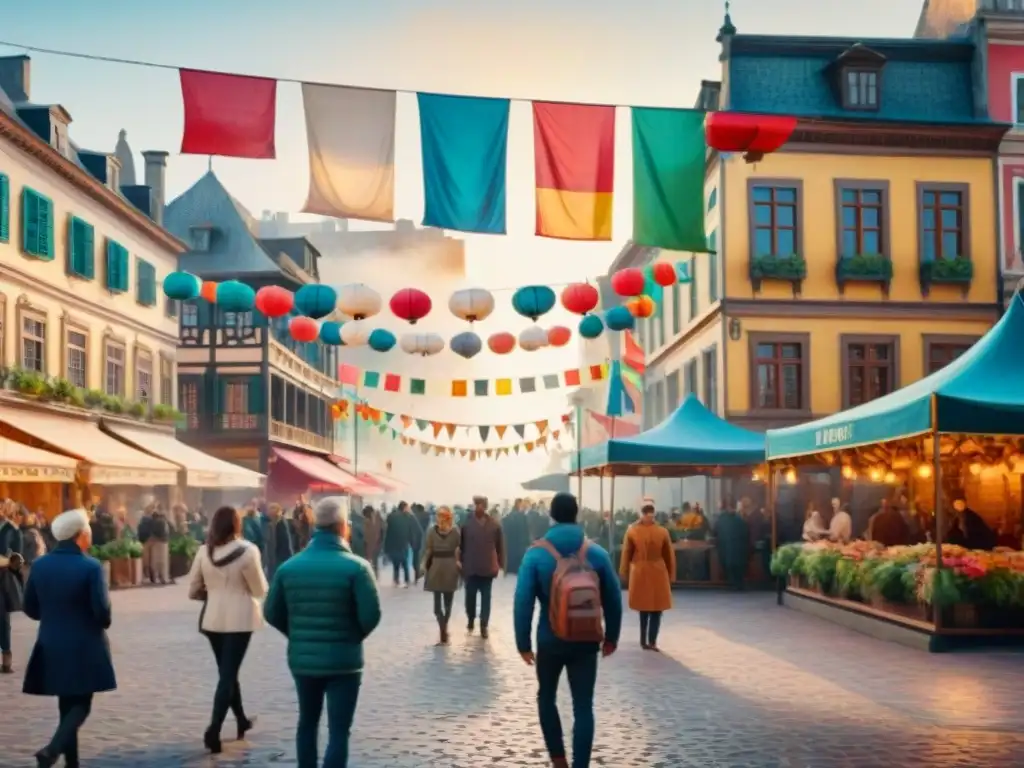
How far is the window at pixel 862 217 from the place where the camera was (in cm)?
3378

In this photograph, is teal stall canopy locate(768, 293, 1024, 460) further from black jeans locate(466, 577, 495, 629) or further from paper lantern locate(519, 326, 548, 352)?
paper lantern locate(519, 326, 548, 352)

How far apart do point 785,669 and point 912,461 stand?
9.59 metres

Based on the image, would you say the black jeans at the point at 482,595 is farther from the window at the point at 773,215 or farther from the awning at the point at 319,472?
the awning at the point at 319,472

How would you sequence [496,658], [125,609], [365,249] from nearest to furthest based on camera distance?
[496,658]
[125,609]
[365,249]

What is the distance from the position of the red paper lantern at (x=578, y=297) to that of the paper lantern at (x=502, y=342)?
13.4 ft

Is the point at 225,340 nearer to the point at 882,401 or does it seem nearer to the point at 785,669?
the point at 882,401

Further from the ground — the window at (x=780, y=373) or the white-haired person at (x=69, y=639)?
the window at (x=780, y=373)

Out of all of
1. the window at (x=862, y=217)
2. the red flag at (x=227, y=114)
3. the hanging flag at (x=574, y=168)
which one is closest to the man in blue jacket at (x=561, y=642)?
the red flag at (x=227, y=114)

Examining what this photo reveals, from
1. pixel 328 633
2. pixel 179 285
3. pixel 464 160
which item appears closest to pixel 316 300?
pixel 179 285

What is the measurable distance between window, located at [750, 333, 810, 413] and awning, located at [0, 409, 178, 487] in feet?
45.8

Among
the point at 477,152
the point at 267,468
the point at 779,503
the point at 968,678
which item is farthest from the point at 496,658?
the point at 267,468

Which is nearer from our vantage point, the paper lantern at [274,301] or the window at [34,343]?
the paper lantern at [274,301]

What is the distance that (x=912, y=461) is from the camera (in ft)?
73.9

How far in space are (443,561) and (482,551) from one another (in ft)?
1.61
